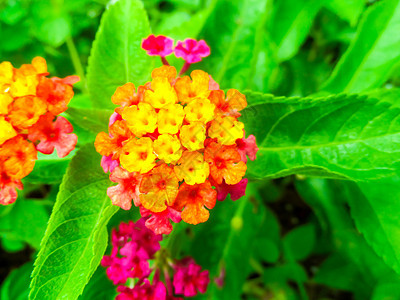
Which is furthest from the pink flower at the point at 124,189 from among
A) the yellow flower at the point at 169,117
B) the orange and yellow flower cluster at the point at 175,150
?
the yellow flower at the point at 169,117

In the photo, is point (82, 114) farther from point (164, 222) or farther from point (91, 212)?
point (164, 222)

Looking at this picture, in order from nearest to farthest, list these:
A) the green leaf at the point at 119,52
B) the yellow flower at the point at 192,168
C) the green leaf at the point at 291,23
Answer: the yellow flower at the point at 192,168 → the green leaf at the point at 119,52 → the green leaf at the point at 291,23

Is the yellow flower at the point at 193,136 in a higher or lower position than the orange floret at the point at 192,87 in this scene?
lower

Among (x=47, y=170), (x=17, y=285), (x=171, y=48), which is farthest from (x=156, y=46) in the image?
(x=17, y=285)

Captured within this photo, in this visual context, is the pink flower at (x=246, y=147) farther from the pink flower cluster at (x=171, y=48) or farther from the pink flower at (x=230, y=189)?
the pink flower cluster at (x=171, y=48)

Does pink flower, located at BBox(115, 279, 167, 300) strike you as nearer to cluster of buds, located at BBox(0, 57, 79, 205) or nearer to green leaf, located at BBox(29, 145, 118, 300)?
green leaf, located at BBox(29, 145, 118, 300)

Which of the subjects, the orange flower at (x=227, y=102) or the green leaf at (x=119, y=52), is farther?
the green leaf at (x=119, y=52)

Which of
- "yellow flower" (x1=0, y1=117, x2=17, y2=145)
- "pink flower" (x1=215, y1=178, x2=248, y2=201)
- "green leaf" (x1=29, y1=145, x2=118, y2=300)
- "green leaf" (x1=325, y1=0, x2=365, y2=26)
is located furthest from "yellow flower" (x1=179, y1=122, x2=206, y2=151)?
"green leaf" (x1=325, y1=0, x2=365, y2=26)

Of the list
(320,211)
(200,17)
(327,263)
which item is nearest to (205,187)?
(200,17)
